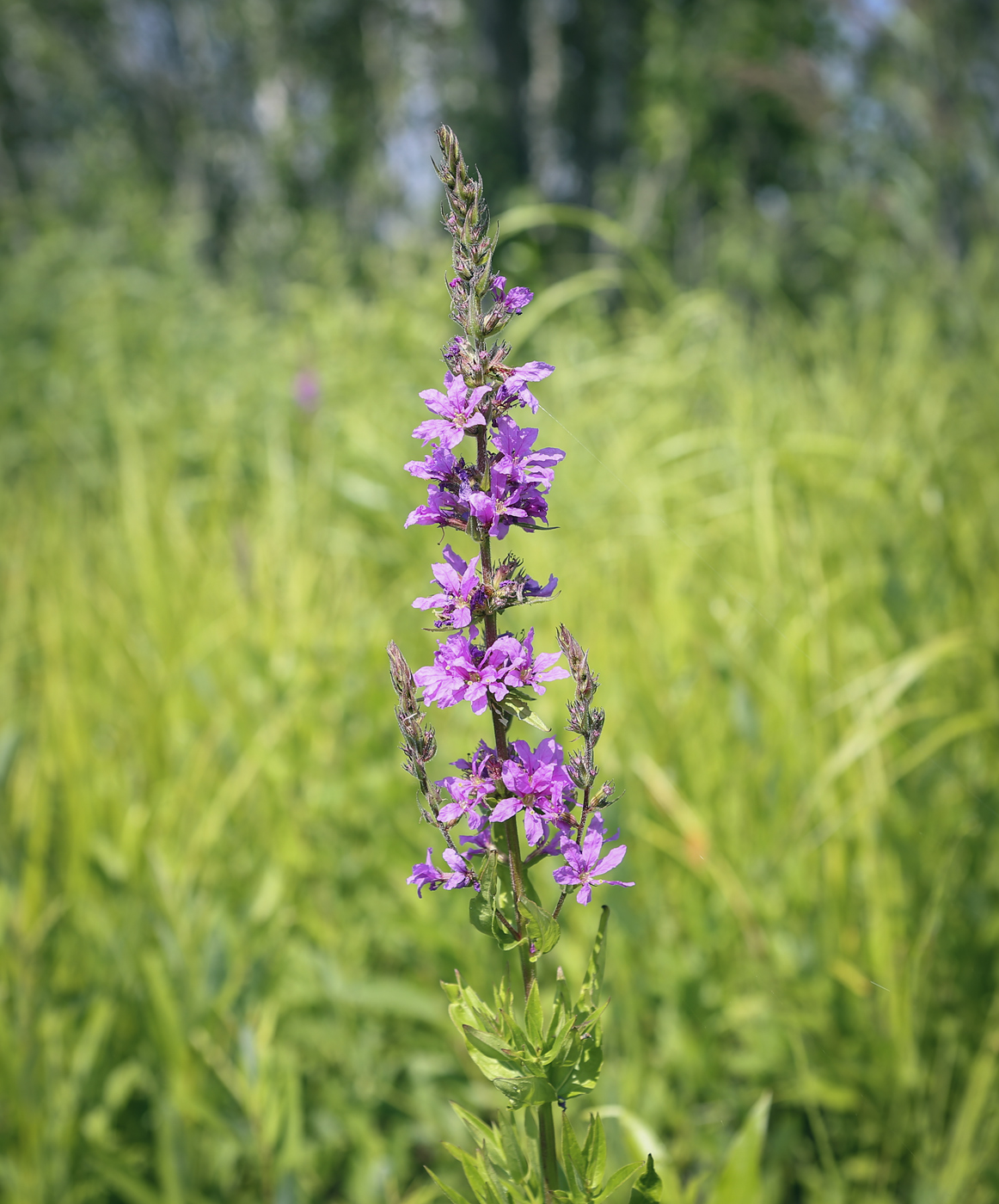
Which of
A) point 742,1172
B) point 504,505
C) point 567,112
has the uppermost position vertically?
point 567,112

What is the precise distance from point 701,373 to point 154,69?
27.0 metres

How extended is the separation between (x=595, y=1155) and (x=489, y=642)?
1.29 feet

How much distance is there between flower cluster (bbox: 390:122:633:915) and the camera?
60 cm

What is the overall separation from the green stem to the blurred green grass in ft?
1.47

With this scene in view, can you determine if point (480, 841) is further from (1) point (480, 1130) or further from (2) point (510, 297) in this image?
(2) point (510, 297)

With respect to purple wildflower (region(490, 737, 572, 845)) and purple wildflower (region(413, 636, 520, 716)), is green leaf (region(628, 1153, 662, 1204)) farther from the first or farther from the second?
purple wildflower (region(413, 636, 520, 716))

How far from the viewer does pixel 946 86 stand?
406 cm

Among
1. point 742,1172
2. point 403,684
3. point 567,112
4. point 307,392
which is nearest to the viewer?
point 403,684

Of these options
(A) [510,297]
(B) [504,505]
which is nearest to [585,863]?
(B) [504,505]

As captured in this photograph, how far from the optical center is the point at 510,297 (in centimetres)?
66

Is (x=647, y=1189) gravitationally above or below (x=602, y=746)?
below

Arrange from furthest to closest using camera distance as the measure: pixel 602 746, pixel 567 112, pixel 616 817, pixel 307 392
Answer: pixel 567 112
pixel 307 392
pixel 602 746
pixel 616 817

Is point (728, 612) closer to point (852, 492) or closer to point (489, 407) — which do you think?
point (852, 492)

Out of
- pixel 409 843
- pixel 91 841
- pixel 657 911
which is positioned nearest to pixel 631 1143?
pixel 657 911
